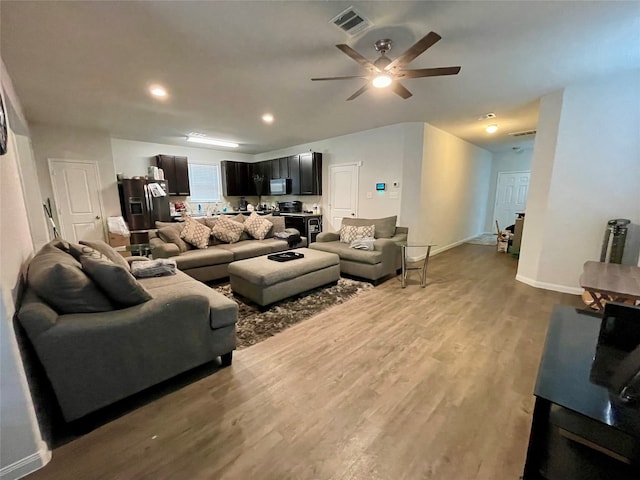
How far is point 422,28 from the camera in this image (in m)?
2.09

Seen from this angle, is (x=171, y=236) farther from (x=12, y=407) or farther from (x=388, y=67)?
(x=388, y=67)

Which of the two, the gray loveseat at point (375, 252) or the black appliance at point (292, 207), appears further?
the black appliance at point (292, 207)

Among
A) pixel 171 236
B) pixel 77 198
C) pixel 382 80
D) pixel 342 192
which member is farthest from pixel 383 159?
pixel 77 198

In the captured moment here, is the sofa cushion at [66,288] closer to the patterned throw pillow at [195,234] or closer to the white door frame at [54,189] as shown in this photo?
the patterned throw pillow at [195,234]

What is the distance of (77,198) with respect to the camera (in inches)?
207

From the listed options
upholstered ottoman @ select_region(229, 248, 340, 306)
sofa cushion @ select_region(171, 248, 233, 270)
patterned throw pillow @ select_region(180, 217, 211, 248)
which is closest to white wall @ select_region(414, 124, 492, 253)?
upholstered ottoman @ select_region(229, 248, 340, 306)

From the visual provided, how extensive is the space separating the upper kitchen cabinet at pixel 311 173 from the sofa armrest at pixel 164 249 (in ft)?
11.5

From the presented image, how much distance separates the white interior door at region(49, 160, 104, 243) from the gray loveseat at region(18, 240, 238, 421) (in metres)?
4.48

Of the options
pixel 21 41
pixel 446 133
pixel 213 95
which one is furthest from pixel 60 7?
pixel 446 133

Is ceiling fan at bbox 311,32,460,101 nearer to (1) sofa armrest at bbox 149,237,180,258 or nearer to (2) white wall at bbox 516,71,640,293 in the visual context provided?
(2) white wall at bbox 516,71,640,293

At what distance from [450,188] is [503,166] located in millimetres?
3526

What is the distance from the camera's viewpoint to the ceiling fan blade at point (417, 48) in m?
1.83

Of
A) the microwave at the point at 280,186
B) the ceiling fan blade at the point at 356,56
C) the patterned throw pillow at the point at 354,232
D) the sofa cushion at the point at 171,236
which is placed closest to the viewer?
the ceiling fan blade at the point at 356,56

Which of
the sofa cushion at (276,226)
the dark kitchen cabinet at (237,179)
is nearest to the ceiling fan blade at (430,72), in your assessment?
the sofa cushion at (276,226)
